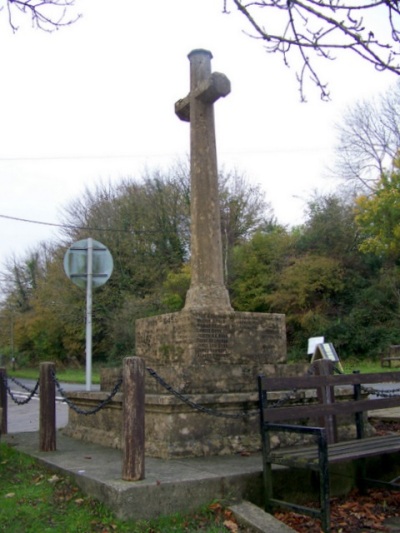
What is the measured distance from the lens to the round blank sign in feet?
30.1

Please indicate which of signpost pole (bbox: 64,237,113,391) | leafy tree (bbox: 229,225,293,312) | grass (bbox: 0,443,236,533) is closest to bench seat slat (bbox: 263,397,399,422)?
grass (bbox: 0,443,236,533)

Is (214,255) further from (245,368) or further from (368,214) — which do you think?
(368,214)

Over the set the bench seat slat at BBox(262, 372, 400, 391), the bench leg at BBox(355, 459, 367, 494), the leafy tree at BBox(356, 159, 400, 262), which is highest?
the leafy tree at BBox(356, 159, 400, 262)

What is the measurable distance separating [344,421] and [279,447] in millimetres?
1155

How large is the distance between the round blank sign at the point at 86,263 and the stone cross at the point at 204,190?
1.85 metres

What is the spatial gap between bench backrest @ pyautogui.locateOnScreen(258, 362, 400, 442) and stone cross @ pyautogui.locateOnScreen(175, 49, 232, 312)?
64.3 inches

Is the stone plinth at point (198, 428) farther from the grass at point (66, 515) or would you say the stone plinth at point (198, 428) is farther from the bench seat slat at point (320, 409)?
the grass at point (66, 515)

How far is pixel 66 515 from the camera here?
4816 millimetres

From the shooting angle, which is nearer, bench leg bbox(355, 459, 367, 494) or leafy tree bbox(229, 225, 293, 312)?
bench leg bbox(355, 459, 367, 494)

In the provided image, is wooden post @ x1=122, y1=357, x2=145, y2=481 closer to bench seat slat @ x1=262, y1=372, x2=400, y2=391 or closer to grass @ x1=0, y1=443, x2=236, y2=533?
grass @ x1=0, y1=443, x2=236, y2=533

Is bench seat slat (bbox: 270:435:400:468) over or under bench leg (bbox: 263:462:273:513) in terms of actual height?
over

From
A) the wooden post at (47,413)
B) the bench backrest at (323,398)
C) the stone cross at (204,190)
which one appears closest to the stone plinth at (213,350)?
the stone cross at (204,190)

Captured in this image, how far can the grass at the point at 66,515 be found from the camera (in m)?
4.54

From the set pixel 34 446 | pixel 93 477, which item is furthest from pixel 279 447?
pixel 34 446
